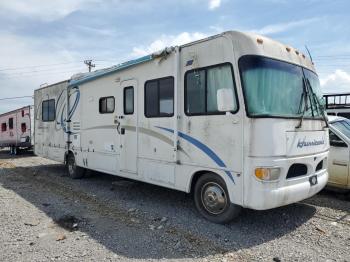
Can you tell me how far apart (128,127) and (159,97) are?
49.2 inches

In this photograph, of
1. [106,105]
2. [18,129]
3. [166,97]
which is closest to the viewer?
[166,97]

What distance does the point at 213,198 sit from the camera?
5707 millimetres

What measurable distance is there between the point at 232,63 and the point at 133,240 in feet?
9.60

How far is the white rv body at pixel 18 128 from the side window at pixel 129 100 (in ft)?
40.1

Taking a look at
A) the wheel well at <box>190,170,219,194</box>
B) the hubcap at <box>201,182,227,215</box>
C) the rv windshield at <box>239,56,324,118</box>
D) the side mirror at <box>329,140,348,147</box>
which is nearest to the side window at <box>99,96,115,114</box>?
the wheel well at <box>190,170,219,194</box>

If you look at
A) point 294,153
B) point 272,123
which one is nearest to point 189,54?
Result: point 272,123

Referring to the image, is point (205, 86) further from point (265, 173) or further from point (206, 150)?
point (265, 173)

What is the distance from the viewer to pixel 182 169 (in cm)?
611

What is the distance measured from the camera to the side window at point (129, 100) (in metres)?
7.38

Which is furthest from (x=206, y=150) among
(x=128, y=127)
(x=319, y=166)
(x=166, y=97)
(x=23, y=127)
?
(x=23, y=127)

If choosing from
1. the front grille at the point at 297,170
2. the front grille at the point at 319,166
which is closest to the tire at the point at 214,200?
the front grille at the point at 297,170

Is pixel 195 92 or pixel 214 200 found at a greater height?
pixel 195 92

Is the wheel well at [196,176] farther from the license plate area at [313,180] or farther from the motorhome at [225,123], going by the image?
the license plate area at [313,180]

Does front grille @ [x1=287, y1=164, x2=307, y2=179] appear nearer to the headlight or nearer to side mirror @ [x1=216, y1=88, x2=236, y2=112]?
the headlight
